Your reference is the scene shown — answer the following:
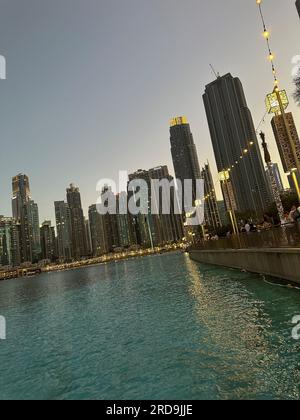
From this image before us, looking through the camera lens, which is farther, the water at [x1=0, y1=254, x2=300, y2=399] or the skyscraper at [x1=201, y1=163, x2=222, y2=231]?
the skyscraper at [x1=201, y1=163, x2=222, y2=231]

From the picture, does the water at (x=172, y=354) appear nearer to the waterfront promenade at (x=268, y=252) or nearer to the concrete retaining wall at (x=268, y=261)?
the concrete retaining wall at (x=268, y=261)

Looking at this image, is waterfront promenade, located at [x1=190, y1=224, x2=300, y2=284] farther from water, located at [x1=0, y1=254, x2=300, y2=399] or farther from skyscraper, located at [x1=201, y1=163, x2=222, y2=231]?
skyscraper, located at [x1=201, y1=163, x2=222, y2=231]

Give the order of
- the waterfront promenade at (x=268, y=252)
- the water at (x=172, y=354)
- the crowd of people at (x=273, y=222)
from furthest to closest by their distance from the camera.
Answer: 1. the crowd of people at (x=273, y=222)
2. the waterfront promenade at (x=268, y=252)
3. the water at (x=172, y=354)

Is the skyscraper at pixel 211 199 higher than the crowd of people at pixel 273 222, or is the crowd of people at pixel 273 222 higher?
the skyscraper at pixel 211 199

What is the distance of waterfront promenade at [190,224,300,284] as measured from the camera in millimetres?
17312

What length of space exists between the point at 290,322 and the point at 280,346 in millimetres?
2759

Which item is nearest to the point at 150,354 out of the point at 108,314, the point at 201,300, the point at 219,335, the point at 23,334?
the point at 219,335

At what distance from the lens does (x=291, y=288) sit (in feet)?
58.8

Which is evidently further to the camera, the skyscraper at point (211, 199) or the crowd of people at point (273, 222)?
the skyscraper at point (211, 199)

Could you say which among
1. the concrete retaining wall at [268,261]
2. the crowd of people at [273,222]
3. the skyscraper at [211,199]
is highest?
the skyscraper at [211,199]

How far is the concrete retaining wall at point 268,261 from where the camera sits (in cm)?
1766

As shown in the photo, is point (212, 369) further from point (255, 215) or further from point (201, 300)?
point (255, 215)

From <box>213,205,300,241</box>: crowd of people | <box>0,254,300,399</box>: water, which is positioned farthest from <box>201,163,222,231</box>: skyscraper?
<box>0,254,300,399</box>: water

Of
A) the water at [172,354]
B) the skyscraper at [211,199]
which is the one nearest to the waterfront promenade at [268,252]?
the water at [172,354]
